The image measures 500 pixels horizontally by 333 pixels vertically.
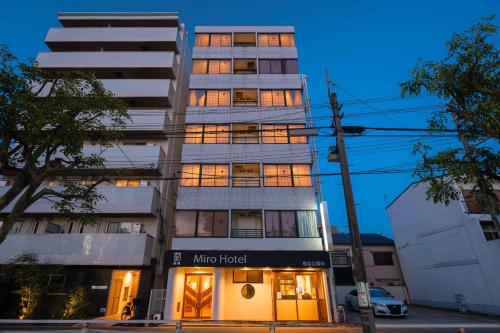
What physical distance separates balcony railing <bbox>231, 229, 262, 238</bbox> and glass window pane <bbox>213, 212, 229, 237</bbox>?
588mm

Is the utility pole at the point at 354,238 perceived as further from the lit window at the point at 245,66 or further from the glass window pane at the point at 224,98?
the lit window at the point at 245,66

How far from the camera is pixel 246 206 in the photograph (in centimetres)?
1691

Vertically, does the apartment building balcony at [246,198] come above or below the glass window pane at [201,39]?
below

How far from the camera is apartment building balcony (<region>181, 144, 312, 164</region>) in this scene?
18461 millimetres

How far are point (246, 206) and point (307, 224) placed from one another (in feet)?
13.7

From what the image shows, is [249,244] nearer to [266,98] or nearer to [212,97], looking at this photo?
[266,98]

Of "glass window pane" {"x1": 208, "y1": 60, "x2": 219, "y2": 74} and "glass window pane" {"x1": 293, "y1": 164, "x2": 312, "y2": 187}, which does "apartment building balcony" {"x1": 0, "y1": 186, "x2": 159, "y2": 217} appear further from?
"glass window pane" {"x1": 208, "y1": 60, "x2": 219, "y2": 74}

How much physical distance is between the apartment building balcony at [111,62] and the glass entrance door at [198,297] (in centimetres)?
1762

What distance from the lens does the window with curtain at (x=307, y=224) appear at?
1608 centimetres

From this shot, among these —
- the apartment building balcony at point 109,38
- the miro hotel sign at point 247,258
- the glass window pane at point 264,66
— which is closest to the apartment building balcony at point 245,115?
the glass window pane at point 264,66

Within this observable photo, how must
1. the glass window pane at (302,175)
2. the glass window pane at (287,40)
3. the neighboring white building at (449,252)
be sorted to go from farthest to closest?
1. the glass window pane at (287,40)
2. the glass window pane at (302,175)
3. the neighboring white building at (449,252)

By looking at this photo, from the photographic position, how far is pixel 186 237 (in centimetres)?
1591

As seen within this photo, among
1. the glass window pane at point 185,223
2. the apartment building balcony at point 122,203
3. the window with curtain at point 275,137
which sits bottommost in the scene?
the glass window pane at point 185,223

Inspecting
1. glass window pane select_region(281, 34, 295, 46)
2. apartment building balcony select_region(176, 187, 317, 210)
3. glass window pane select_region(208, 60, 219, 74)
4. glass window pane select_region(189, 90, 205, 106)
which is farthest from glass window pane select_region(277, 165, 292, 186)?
glass window pane select_region(281, 34, 295, 46)
